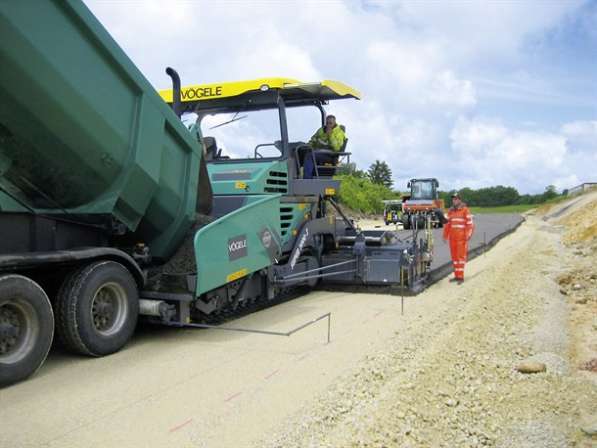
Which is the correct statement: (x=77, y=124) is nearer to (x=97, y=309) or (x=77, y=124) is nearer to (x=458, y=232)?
(x=97, y=309)

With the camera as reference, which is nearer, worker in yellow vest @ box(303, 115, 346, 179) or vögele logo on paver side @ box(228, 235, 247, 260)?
vögele logo on paver side @ box(228, 235, 247, 260)

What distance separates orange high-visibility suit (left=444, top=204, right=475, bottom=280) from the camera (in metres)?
9.62

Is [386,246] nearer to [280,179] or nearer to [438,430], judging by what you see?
[280,179]

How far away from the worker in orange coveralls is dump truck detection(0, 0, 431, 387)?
11.6 feet

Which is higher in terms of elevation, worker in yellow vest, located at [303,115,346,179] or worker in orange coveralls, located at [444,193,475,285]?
worker in yellow vest, located at [303,115,346,179]

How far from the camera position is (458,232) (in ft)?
32.3

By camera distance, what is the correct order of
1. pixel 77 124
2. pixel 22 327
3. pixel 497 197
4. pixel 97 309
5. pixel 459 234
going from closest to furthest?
1. pixel 22 327
2. pixel 77 124
3. pixel 97 309
4. pixel 459 234
5. pixel 497 197

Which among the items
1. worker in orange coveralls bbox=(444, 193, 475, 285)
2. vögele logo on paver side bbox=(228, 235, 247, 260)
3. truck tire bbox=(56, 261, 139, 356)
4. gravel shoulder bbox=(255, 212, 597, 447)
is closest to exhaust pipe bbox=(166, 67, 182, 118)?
vögele logo on paver side bbox=(228, 235, 247, 260)

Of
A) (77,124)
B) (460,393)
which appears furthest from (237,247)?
(460,393)

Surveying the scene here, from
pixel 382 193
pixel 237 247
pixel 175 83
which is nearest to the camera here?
pixel 237 247

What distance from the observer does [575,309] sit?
7.71 metres

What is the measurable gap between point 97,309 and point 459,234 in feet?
21.8

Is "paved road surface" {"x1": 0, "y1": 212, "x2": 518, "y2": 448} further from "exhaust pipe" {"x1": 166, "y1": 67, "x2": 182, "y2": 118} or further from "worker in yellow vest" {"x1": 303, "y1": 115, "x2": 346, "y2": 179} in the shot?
"worker in yellow vest" {"x1": 303, "y1": 115, "x2": 346, "y2": 179}

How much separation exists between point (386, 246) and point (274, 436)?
577 centimetres
